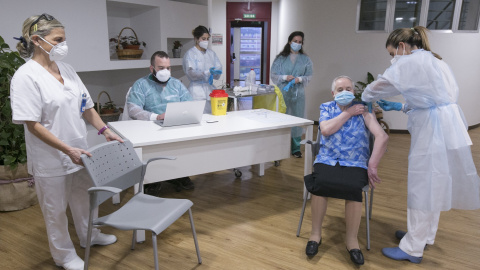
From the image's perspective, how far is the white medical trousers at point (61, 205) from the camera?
2004mm

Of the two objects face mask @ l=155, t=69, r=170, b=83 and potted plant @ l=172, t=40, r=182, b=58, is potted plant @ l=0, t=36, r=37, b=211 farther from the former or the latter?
potted plant @ l=172, t=40, r=182, b=58

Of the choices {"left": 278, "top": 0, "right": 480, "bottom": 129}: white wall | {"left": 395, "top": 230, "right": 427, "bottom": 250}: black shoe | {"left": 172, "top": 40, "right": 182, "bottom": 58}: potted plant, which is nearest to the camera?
{"left": 395, "top": 230, "right": 427, "bottom": 250}: black shoe

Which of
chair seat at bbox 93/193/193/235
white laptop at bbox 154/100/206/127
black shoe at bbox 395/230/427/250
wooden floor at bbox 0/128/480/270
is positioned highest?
white laptop at bbox 154/100/206/127

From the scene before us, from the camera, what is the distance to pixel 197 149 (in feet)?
8.45

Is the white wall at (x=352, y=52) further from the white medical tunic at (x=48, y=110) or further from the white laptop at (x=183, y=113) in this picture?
the white medical tunic at (x=48, y=110)

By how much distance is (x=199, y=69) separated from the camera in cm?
381

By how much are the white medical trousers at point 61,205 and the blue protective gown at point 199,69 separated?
1.85m

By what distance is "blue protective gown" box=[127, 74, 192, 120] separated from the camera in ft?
9.50

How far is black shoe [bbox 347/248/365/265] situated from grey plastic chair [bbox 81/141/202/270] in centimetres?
91

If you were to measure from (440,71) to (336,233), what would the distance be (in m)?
1.24

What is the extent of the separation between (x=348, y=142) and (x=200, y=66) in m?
1.99

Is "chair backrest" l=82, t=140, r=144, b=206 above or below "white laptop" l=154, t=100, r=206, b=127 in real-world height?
below

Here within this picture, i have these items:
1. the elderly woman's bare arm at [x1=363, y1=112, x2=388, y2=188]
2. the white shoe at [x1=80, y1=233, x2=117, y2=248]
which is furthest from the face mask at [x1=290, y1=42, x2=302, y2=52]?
the white shoe at [x1=80, y1=233, x2=117, y2=248]

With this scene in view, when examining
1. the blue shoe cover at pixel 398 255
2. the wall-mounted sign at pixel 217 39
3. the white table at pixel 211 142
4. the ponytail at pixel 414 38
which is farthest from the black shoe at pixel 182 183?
the wall-mounted sign at pixel 217 39
